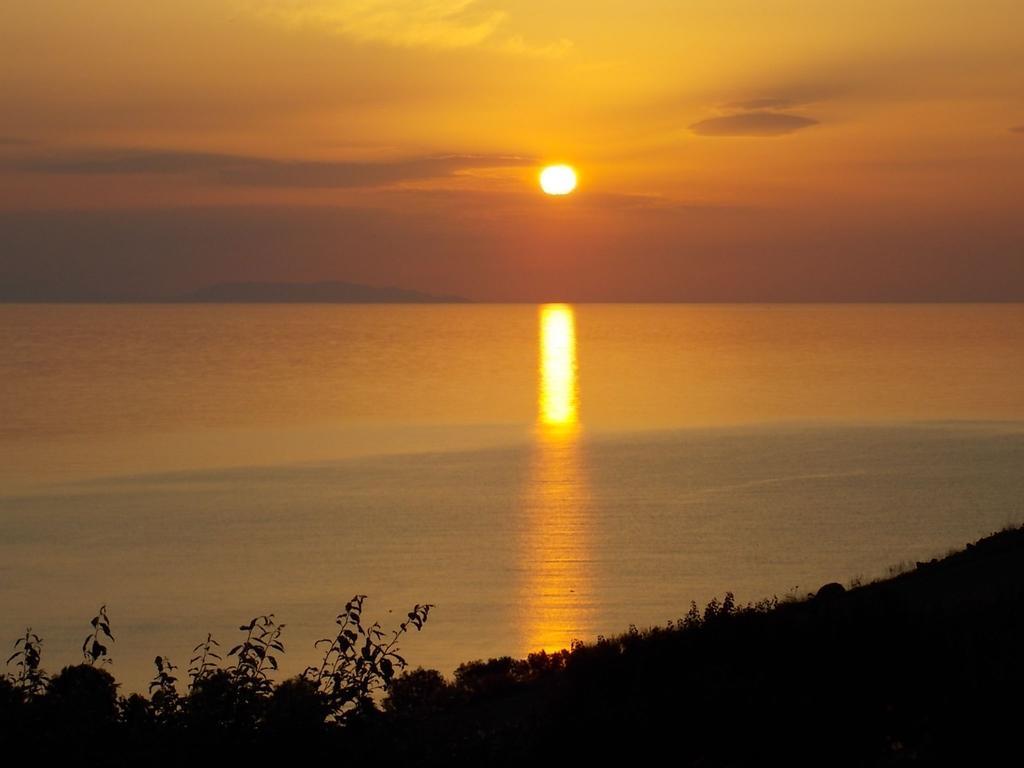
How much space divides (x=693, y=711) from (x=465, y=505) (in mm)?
53070

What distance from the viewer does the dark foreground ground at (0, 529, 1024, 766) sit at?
32.2 ft

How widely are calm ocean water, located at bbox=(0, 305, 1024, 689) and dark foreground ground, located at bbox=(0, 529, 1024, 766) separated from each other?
72.7 ft

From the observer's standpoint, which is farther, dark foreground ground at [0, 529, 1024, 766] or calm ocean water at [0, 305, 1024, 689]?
calm ocean water at [0, 305, 1024, 689]

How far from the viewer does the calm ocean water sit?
42688 mm

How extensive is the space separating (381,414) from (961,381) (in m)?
67.1

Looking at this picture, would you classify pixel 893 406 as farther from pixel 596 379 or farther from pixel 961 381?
pixel 596 379

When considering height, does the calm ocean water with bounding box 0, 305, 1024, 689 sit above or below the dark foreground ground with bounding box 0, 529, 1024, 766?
above

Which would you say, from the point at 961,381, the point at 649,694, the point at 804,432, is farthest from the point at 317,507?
the point at 961,381

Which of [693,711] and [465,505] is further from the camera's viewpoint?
[465,505]

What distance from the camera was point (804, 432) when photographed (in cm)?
9544

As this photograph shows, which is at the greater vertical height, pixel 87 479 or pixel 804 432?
pixel 804 432

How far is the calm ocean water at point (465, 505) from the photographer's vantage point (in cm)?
4269

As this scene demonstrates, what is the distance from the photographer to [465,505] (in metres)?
64.3

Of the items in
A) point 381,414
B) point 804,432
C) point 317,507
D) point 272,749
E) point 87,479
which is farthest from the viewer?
point 381,414
